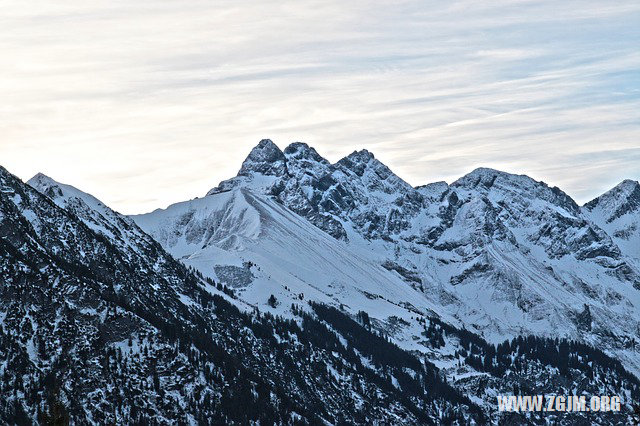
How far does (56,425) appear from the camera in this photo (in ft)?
410

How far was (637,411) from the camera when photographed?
121562mm

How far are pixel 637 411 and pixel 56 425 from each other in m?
55.5
